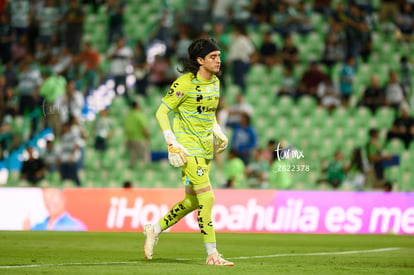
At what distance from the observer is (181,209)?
443 inches

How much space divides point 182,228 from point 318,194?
9.66 ft

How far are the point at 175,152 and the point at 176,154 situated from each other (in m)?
0.03

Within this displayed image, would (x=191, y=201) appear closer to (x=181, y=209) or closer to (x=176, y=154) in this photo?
(x=181, y=209)

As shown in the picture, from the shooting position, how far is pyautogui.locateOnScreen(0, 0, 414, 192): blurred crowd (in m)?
23.4

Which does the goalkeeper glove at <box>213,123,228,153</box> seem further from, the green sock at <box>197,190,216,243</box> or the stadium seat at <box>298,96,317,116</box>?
the stadium seat at <box>298,96,317,116</box>

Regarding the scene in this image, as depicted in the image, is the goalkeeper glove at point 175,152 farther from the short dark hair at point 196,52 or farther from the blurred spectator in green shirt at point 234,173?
the blurred spectator in green shirt at point 234,173

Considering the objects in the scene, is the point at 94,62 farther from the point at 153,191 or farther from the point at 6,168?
the point at 153,191

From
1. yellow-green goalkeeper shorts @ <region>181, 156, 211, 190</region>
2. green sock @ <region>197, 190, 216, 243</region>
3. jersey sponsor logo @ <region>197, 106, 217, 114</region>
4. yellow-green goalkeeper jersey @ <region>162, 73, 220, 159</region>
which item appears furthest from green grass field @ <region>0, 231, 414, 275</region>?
jersey sponsor logo @ <region>197, 106, 217, 114</region>

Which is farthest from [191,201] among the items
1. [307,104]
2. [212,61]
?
[307,104]

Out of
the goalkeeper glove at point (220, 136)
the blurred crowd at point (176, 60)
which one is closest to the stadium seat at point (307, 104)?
the blurred crowd at point (176, 60)

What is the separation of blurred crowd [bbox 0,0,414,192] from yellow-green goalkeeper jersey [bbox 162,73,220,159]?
35.4 feet

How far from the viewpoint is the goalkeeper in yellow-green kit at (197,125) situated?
10.7m

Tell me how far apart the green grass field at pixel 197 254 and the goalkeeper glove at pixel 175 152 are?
3.79 feet

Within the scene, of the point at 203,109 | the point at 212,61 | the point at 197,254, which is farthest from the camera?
the point at 197,254
